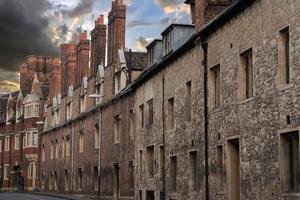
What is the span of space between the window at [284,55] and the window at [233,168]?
147 inches

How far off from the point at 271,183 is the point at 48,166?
4846 cm

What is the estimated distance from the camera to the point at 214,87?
73.6ft

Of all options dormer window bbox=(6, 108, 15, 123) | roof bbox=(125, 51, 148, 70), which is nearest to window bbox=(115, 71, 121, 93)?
roof bbox=(125, 51, 148, 70)

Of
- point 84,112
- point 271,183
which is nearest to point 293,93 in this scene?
point 271,183

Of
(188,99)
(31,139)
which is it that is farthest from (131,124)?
(31,139)

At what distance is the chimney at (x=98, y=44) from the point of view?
4666 centimetres

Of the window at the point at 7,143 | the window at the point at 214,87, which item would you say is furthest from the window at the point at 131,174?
the window at the point at 7,143

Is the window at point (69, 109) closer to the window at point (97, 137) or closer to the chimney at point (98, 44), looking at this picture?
the chimney at point (98, 44)

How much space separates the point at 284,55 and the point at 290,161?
2937mm

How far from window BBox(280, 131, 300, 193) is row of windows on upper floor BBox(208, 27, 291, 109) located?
4.97 feet

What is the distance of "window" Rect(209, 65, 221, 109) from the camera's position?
22.1m

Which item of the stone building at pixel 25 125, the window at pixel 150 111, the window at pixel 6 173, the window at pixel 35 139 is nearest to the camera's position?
the window at pixel 150 111

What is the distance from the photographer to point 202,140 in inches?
907

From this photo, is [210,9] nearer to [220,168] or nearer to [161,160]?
[220,168]
